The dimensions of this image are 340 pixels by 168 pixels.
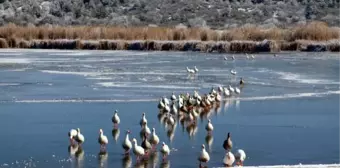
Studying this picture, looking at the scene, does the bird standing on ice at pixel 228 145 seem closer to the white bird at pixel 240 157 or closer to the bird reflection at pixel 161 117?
the white bird at pixel 240 157

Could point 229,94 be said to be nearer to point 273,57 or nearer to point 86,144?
point 86,144

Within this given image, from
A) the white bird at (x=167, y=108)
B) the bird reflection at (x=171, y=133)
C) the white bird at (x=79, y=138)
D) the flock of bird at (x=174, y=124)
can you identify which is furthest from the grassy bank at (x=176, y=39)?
the white bird at (x=79, y=138)

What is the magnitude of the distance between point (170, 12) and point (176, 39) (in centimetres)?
2928

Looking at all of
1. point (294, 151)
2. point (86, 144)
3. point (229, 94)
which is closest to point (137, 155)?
point (86, 144)

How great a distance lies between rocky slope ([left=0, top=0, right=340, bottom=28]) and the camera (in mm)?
76562

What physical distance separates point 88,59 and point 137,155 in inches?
1092

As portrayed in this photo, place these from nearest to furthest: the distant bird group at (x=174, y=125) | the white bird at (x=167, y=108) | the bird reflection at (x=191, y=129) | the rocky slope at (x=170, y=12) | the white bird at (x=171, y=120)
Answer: the distant bird group at (x=174, y=125)
the bird reflection at (x=191, y=129)
the white bird at (x=171, y=120)
the white bird at (x=167, y=108)
the rocky slope at (x=170, y=12)

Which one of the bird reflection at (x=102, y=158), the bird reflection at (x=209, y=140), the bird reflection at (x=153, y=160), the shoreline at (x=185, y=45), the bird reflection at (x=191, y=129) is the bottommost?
the bird reflection at (x=191, y=129)

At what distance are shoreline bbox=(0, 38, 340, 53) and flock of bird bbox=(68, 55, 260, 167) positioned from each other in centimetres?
1996

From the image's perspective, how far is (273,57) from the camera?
4388cm

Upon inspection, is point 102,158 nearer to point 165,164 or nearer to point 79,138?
point 165,164

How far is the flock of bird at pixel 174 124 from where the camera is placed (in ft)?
48.8

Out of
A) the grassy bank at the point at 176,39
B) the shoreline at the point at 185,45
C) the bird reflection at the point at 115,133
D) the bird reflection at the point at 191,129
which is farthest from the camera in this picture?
the grassy bank at the point at 176,39

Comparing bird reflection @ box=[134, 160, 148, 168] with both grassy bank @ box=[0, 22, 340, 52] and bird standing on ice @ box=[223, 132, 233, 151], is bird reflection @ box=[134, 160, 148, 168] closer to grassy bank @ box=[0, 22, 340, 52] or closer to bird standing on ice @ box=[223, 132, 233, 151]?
bird standing on ice @ box=[223, 132, 233, 151]
